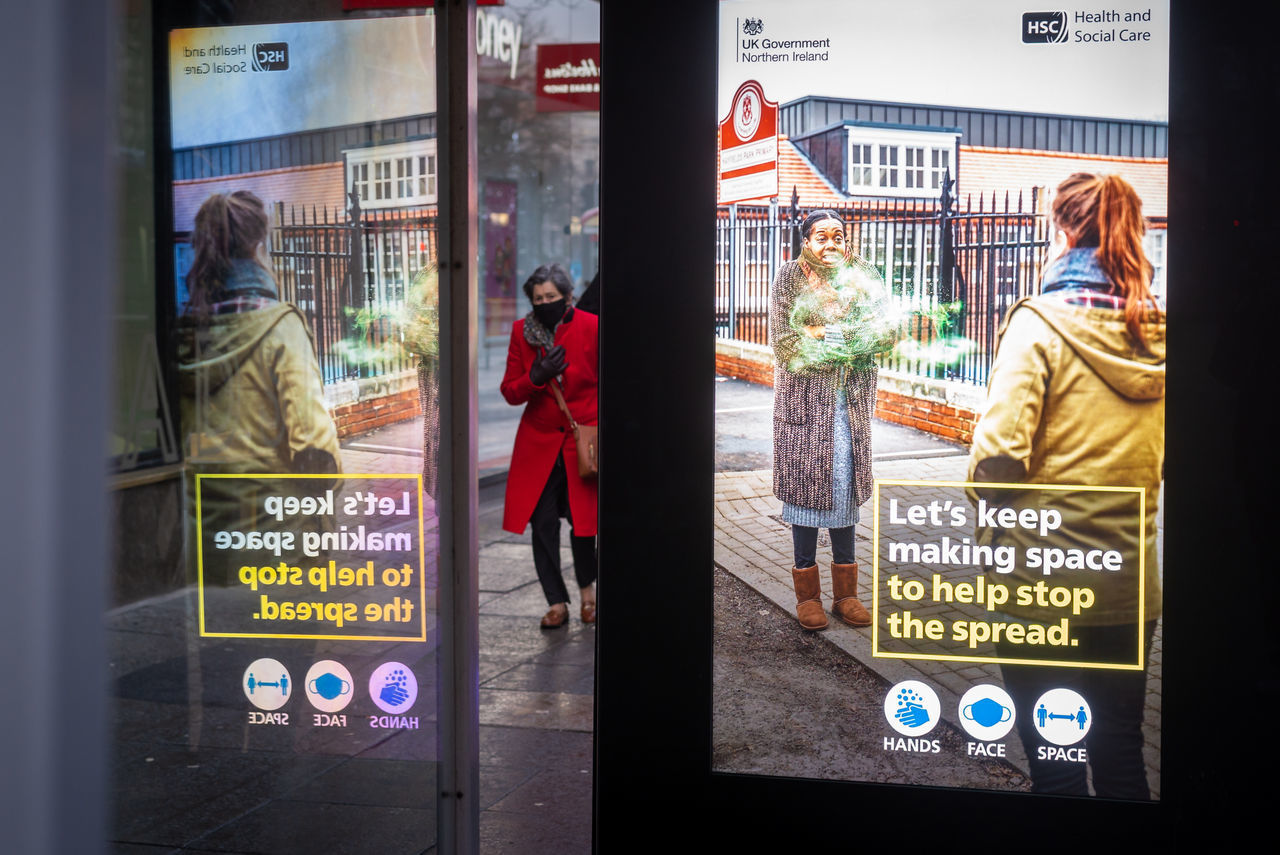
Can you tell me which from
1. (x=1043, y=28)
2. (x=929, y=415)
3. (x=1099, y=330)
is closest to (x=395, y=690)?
(x=929, y=415)

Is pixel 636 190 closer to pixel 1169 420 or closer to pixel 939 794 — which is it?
pixel 1169 420

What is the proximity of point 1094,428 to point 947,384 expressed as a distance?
1.24ft

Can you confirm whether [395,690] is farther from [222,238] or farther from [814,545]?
[222,238]

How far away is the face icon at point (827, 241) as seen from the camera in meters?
3.10

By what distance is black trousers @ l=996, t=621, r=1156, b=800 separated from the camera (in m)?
3.08

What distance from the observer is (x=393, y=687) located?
11.4 feet

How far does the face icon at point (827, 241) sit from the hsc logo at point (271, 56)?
60.7 inches

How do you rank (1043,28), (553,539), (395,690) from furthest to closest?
(553,539), (395,690), (1043,28)

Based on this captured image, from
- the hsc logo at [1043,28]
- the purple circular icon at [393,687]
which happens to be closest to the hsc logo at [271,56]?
the purple circular icon at [393,687]

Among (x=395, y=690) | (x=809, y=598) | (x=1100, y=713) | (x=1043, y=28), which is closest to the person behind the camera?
(x=1043, y=28)

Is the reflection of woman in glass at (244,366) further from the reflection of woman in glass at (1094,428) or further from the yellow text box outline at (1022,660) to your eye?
the reflection of woman in glass at (1094,428)

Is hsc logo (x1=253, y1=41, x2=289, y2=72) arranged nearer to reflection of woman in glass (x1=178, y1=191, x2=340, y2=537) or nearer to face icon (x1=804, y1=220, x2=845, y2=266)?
reflection of woman in glass (x1=178, y1=191, x2=340, y2=537)

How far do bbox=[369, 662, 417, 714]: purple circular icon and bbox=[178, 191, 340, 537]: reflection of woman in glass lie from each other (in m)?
0.60

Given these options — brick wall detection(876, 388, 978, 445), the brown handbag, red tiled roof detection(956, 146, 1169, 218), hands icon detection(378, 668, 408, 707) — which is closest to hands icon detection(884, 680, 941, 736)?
brick wall detection(876, 388, 978, 445)
